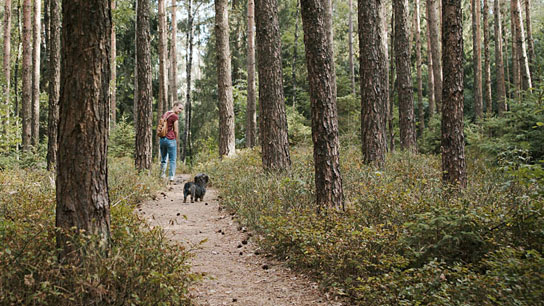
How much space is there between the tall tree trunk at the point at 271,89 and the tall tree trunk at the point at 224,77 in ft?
15.4

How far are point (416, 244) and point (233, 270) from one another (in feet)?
8.13

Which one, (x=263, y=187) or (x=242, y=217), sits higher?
(x=263, y=187)

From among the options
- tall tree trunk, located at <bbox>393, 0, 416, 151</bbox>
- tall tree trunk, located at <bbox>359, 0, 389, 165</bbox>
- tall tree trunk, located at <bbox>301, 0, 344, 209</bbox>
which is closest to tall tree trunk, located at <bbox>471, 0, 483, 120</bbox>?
tall tree trunk, located at <bbox>393, 0, 416, 151</bbox>

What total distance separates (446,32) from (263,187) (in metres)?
4.73

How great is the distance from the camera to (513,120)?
11.6 m

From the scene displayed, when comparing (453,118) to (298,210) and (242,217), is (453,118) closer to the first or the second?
(298,210)

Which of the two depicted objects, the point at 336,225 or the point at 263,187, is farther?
the point at 263,187

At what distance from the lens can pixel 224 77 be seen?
1565cm

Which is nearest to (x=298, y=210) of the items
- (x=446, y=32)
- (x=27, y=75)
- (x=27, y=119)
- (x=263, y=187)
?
(x=263, y=187)

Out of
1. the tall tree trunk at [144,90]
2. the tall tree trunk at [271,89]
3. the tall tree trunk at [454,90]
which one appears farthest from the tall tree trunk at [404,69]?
the tall tree trunk at [144,90]

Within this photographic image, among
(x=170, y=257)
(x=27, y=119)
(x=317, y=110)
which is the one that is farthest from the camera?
(x=27, y=119)

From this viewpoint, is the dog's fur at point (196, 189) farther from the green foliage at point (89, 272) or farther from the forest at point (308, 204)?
the green foliage at point (89, 272)

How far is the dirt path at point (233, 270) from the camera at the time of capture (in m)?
4.48

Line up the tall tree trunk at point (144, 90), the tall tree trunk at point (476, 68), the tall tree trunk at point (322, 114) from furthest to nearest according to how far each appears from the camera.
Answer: the tall tree trunk at point (476, 68), the tall tree trunk at point (144, 90), the tall tree trunk at point (322, 114)
